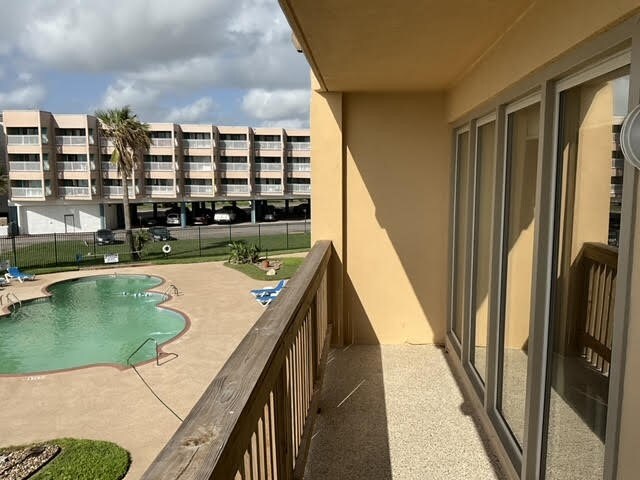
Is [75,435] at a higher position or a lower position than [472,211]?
lower

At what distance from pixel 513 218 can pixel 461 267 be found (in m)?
1.49

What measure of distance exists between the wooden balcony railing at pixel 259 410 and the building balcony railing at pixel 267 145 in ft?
140

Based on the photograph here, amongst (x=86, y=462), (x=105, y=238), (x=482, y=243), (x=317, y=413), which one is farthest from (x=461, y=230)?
(x=105, y=238)

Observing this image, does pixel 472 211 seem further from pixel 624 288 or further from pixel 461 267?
pixel 624 288

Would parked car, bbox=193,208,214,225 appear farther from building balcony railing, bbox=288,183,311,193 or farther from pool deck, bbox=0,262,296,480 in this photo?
pool deck, bbox=0,262,296,480

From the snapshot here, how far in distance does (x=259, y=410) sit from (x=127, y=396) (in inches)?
358

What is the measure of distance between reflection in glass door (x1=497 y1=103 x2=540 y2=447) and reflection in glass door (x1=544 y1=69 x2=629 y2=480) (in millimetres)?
320

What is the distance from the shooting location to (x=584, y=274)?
1826 millimetres

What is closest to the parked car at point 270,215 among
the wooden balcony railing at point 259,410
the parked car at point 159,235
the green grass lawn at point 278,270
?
the parked car at point 159,235

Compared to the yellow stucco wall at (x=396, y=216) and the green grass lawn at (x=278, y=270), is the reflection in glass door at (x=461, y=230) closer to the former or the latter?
the yellow stucco wall at (x=396, y=216)

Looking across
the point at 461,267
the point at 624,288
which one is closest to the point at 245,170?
the point at 461,267

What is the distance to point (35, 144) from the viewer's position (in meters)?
37.2

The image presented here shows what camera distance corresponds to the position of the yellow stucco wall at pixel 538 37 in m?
1.51

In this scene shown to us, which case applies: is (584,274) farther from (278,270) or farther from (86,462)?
(278,270)
